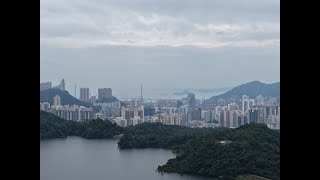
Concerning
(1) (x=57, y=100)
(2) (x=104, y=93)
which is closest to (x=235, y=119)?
(2) (x=104, y=93)

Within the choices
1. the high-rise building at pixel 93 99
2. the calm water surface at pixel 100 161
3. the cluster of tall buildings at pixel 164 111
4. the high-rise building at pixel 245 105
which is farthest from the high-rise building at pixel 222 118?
the high-rise building at pixel 93 99

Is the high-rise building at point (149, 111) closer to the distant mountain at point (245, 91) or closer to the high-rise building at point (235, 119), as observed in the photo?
the distant mountain at point (245, 91)

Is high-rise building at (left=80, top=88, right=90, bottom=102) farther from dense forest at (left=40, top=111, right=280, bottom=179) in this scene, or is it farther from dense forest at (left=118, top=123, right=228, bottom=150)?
dense forest at (left=118, top=123, right=228, bottom=150)

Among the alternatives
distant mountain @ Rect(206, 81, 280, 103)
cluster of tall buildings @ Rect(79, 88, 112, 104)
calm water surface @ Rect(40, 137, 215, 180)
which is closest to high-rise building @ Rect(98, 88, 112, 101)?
cluster of tall buildings @ Rect(79, 88, 112, 104)

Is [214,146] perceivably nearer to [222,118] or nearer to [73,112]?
[222,118]
